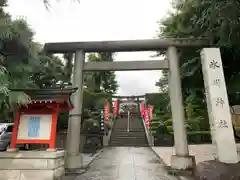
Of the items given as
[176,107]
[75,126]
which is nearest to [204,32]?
[176,107]

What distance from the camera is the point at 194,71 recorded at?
39.8ft

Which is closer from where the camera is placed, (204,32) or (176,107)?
(176,107)

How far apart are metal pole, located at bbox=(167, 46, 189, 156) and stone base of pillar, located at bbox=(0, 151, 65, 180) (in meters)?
4.14

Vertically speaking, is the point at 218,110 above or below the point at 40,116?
above

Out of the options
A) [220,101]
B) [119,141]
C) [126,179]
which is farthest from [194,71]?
[119,141]

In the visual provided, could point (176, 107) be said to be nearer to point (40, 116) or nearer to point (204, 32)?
point (204, 32)

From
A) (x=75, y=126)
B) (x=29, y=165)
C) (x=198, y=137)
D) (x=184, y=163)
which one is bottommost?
(x=184, y=163)

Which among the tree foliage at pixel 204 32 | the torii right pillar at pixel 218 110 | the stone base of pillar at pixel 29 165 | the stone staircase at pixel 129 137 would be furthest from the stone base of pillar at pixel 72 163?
the stone staircase at pixel 129 137

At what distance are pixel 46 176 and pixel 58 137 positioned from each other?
7.91 metres

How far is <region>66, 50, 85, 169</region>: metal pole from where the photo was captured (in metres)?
7.59

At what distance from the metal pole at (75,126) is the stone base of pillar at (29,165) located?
1309 millimetres

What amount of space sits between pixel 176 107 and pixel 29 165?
16.9 ft

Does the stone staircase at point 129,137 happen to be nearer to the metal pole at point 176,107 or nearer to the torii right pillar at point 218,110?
the metal pole at point 176,107

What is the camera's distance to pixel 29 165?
→ 613 cm
